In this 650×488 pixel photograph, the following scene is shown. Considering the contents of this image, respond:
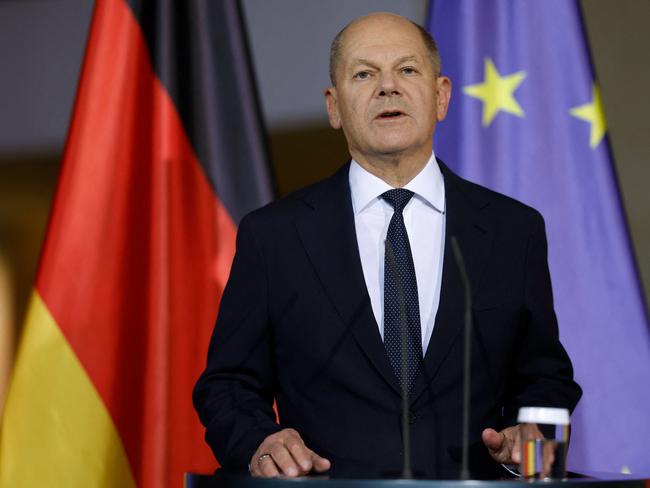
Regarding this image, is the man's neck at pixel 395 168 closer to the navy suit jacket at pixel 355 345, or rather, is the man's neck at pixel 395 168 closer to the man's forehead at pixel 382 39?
the navy suit jacket at pixel 355 345

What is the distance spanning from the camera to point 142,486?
8.10 feet

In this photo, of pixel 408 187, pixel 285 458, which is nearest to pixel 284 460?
pixel 285 458

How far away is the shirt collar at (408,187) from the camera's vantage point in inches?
77.3

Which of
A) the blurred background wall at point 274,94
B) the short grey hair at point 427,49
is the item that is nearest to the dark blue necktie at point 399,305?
the short grey hair at point 427,49

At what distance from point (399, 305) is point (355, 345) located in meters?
0.10

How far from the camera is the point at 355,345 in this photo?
1.78 metres

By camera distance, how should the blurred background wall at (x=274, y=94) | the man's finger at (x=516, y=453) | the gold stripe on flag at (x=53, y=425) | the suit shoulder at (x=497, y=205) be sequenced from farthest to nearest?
the blurred background wall at (x=274, y=94) → the gold stripe on flag at (x=53, y=425) → the suit shoulder at (x=497, y=205) → the man's finger at (x=516, y=453)

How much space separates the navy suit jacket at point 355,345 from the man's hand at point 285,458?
0.28 ft

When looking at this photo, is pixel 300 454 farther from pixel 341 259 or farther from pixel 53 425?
pixel 53 425

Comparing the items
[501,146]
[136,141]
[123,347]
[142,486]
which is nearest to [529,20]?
[501,146]

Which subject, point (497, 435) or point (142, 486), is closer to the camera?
point (497, 435)

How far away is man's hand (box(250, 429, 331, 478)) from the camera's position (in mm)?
1478

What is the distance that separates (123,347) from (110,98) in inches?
23.9

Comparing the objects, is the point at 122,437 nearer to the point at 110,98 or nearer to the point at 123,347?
the point at 123,347
